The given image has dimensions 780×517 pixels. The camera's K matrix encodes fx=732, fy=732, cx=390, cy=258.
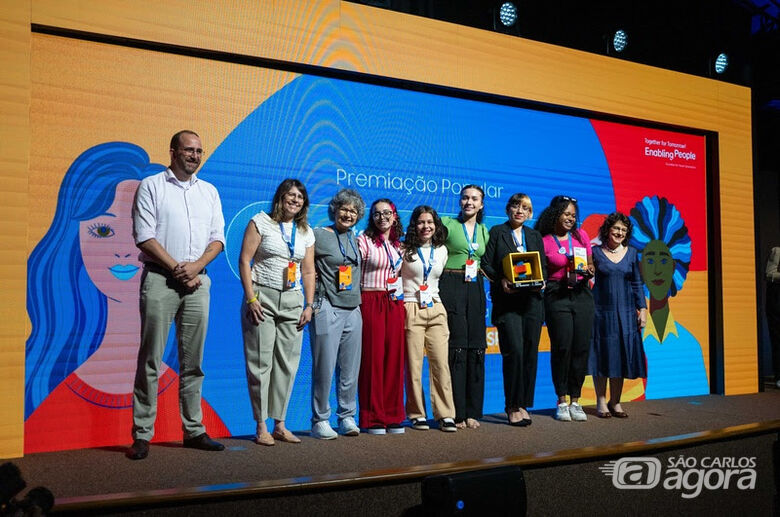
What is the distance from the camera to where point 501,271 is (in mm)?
4863

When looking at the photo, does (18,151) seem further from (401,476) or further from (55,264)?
(401,476)

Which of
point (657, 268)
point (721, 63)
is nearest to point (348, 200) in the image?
point (657, 268)

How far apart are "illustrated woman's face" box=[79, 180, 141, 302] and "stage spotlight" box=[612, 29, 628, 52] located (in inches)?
166

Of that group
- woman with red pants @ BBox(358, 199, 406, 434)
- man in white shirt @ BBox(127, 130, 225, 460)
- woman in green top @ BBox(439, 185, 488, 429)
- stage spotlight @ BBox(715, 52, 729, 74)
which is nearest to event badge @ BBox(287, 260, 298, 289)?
man in white shirt @ BBox(127, 130, 225, 460)

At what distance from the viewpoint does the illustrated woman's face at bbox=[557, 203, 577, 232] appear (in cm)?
504

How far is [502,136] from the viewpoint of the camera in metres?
5.71

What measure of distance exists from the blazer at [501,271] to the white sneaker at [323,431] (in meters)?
1.33

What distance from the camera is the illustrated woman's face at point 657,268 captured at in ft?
20.8

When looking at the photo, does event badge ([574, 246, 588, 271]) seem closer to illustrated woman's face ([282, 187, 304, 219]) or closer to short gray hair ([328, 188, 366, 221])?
short gray hair ([328, 188, 366, 221])

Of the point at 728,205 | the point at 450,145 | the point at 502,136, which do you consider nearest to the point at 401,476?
the point at 450,145

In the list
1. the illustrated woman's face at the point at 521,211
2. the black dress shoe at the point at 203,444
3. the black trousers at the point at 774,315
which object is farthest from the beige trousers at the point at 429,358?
the black trousers at the point at 774,315

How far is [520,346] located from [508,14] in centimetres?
267

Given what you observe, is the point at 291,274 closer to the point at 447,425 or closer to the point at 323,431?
the point at 323,431

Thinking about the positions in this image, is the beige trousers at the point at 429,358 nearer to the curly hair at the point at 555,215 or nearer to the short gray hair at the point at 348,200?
the short gray hair at the point at 348,200
